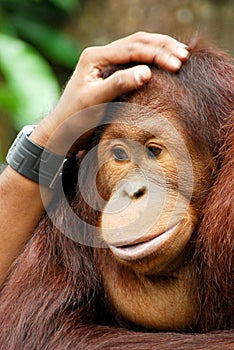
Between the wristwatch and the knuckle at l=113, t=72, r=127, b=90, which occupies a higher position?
the knuckle at l=113, t=72, r=127, b=90

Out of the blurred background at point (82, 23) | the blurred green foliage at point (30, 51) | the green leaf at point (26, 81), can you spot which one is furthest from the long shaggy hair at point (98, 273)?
the blurred background at point (82, 23)

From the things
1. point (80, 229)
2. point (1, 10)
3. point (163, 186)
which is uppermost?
point (163, 186)

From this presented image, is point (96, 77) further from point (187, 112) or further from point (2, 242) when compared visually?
point (2, 242)

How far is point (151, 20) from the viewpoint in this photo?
6035 mm

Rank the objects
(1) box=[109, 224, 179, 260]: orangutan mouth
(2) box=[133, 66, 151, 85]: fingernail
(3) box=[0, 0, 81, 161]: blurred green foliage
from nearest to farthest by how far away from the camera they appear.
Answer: (1) box=[109, 224, 179, 260]: orangutan mouth < (2) box=[133, 66, 151, 85]: fingernail < (3) box=[0, 0, 81, 161]: blurred green foliage

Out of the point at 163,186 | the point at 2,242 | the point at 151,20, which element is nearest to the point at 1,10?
the point at 151,20

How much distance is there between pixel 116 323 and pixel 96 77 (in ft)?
2.46

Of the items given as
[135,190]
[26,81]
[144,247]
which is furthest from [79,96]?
[26,81]

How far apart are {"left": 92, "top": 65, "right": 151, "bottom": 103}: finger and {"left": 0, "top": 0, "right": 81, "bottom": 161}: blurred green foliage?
248cm

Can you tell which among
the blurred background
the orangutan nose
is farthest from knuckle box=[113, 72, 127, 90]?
the blurred background

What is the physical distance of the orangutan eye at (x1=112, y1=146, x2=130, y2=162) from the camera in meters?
2.35

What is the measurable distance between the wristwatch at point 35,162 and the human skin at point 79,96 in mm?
20

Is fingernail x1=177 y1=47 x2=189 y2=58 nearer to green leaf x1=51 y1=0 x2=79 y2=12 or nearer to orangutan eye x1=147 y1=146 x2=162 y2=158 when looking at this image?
orangutan eye x1=147 y1=146 x2=162 y2=158

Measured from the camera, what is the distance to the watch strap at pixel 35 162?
8.13 ft
